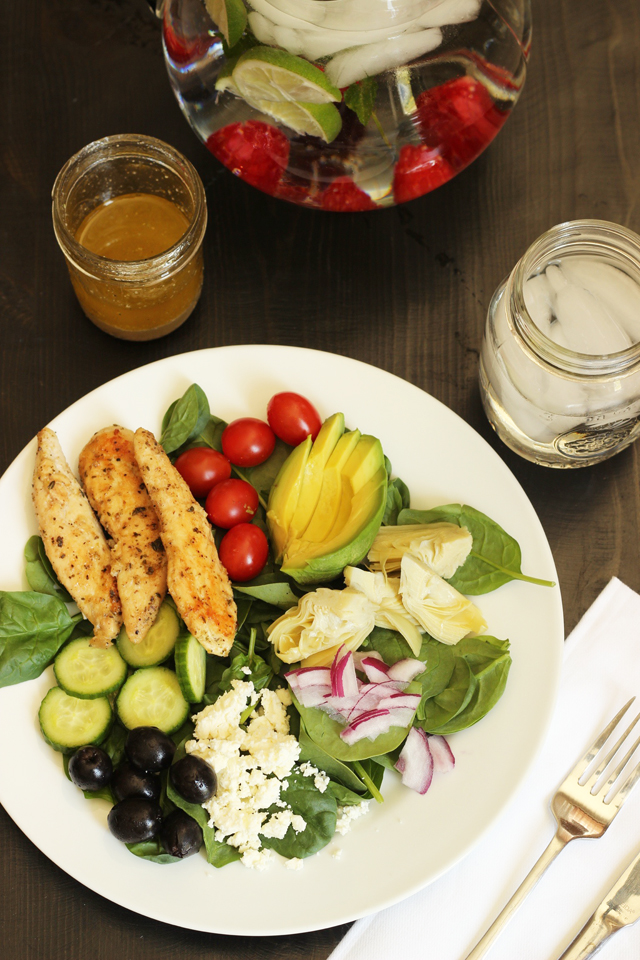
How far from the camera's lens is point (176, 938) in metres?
1.52

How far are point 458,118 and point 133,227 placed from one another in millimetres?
740

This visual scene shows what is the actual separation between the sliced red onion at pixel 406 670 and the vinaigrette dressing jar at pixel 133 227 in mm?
908

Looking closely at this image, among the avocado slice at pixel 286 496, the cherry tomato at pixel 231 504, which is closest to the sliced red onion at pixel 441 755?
the avocado slice at pixel 286 496

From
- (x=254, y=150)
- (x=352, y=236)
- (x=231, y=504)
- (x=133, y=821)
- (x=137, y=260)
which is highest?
(x=254, y=150)

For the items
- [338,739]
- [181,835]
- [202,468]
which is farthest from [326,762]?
[202,468]

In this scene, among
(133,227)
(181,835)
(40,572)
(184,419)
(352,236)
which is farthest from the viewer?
(352,236)

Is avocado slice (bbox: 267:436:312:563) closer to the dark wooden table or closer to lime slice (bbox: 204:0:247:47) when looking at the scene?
the dark wooden table

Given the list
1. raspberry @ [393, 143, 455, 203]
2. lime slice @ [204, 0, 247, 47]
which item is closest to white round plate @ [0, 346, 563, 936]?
raspberry @ [393, 143, 455, 203]

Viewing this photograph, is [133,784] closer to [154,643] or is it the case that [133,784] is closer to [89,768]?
[89,768]

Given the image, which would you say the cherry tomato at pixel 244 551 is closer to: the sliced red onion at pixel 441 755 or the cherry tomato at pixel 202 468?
the cherry tomato at pixel 202 468

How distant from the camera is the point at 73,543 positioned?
1.62 m

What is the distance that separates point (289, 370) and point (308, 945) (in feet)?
3.66

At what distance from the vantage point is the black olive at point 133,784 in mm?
1459

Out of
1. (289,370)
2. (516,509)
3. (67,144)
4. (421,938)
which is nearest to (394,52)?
(289,370)
